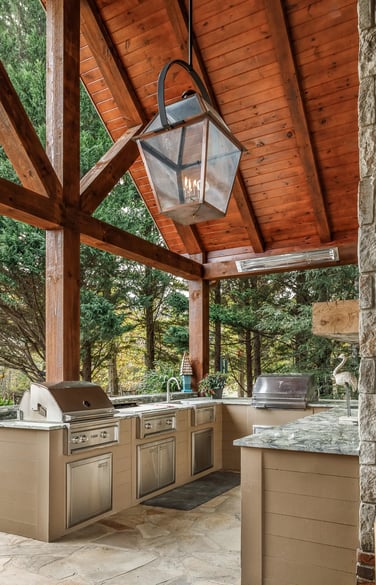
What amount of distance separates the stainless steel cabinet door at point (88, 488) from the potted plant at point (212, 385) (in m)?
2.57

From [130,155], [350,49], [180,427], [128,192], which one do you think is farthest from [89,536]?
[128,192]

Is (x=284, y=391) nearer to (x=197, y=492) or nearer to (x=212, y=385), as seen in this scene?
(x=212, y=385)

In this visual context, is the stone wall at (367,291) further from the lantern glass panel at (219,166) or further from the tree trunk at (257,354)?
the tree trunk at (257,354)

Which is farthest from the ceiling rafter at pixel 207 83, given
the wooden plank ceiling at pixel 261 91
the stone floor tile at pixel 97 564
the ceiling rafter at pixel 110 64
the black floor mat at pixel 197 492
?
the stone floor tile at pixel 97 564

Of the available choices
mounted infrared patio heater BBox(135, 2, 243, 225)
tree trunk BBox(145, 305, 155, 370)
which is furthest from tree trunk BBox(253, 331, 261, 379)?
mounted infrared patio heater BBox(135, 2, 243, 225)

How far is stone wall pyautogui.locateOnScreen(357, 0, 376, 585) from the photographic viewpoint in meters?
2.18

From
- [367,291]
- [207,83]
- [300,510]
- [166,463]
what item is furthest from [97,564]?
[207,83]

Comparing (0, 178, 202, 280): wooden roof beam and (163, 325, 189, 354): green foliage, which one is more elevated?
(0, 178, 202, 280): wooden roof beam

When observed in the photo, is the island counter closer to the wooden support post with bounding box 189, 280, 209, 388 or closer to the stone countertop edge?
the stone countertop edge

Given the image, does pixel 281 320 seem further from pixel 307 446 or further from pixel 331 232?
pixel 307 446

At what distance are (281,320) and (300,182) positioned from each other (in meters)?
4.22

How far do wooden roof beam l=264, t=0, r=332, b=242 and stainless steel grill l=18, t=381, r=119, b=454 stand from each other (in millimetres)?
3517

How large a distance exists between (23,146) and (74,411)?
85.6 inches

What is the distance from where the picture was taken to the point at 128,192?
9.02 metres
